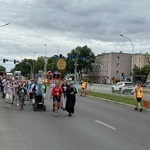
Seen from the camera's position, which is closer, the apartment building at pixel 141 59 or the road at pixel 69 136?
the road at pixel 69 136

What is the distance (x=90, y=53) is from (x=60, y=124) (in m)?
129

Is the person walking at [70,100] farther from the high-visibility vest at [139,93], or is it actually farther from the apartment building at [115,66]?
the apartment building at [115,66]

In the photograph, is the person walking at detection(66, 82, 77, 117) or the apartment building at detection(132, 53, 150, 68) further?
the apartment building at detection(132, 53, 150, 68)

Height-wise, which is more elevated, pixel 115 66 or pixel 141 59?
pixel 141 59

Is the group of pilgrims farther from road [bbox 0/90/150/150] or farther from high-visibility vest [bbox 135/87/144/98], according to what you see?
high-visibility vest [bbox 135/87/144/98]

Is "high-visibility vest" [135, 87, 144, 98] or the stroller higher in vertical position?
"high-visibility vest" [135, 87, 144, 98]

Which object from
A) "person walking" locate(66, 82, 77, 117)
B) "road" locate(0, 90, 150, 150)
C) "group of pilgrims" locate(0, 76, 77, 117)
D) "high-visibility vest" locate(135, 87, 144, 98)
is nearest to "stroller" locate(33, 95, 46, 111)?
"group of pilgrims" locate(0, 76, 77, 117)

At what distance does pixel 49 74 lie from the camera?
72.8m

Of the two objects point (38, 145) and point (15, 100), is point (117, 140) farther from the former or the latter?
point (15, 100)

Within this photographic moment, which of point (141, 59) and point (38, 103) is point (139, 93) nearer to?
point (38, 103)

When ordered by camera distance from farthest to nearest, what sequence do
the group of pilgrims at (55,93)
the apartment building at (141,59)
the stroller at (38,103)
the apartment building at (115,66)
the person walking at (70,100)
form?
the apartment building at (115,66), the apartment building at (141,59), the stroller at (38,103), the group of pilgrims at (55,93), the person walking at (70,100)

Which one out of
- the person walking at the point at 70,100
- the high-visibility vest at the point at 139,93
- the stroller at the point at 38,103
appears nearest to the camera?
the person walking at the point at 70,100

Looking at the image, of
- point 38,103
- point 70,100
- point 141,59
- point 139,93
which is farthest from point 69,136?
point 141,59

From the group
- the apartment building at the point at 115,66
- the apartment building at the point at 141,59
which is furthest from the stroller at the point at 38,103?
the apartment building at the point at 141,59
